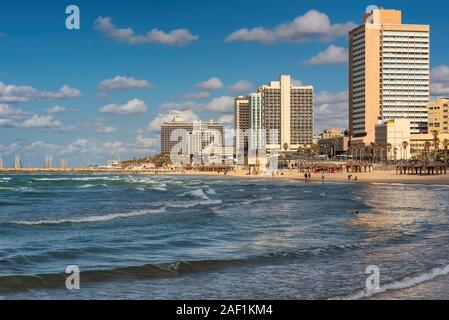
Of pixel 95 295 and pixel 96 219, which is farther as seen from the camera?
pixel 96 219

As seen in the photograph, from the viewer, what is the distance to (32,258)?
20.9 metres

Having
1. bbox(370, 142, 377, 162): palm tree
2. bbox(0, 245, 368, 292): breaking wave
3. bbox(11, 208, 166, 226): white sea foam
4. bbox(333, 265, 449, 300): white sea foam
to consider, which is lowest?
bbox(11, 208, 166, 226): white sea foam

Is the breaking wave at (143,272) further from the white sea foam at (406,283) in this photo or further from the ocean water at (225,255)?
the white sea foam at (406,283)

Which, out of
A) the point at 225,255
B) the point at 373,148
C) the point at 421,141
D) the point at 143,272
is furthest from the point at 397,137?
the point at 143,272

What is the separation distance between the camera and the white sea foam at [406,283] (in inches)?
565

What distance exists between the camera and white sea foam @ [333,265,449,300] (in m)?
14.4

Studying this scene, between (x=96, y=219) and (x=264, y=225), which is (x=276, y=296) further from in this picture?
(x=96, y=219)

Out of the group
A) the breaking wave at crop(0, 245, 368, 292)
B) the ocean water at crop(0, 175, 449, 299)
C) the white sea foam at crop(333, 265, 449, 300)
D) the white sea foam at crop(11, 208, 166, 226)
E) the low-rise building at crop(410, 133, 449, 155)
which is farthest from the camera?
the low-rise building at crop(410, 133, 449, 155)

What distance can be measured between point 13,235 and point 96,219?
822cm

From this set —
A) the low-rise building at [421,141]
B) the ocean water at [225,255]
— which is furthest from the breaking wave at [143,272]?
the low-rise building at [421,141]

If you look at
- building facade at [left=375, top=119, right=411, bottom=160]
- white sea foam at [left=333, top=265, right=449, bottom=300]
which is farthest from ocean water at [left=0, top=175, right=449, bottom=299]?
building facade at [left=375, top=119, right=411, bottom=160]

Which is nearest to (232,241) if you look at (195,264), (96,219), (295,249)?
(295,249)

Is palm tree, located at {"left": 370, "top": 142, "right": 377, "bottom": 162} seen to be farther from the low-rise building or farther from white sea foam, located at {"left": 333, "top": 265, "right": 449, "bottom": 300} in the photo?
white sea foam, located at {"left": 333, "top": 265, "right": 449, "bottom": 300}

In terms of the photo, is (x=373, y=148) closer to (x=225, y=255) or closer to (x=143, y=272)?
(x=225, y=255)
